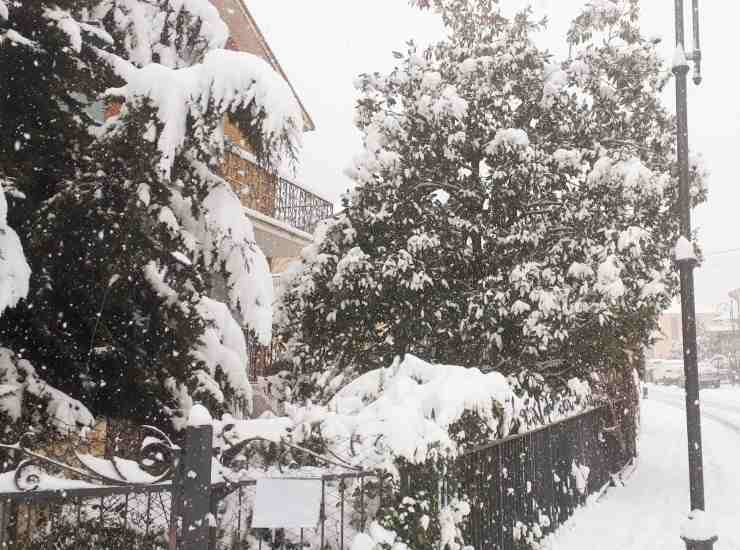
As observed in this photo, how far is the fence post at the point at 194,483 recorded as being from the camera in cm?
325

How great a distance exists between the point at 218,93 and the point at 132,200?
3.10ft

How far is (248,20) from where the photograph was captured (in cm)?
1481

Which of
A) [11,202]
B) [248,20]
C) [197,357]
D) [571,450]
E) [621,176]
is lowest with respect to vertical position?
[571,450]

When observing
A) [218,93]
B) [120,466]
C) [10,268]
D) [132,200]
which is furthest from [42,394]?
[218,93]

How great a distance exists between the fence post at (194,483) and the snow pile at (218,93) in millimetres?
1902

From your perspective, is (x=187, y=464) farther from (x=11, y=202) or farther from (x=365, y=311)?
(x=365, y=311)

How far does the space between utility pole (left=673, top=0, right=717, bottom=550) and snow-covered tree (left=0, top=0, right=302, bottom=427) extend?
3998 mm

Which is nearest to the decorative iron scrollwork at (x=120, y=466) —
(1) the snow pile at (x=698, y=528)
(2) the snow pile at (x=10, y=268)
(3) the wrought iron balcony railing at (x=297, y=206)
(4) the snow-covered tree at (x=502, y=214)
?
(2) the snow pile at (x=10, y=268)

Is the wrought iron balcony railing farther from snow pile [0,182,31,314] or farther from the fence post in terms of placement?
the fence post

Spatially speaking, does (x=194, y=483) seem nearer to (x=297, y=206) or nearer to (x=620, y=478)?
(x=620, y=478)

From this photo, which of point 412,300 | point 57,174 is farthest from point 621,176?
point 57,174

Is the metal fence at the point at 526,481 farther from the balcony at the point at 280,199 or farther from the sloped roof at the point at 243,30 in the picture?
the sloped roof at the point at 243,30

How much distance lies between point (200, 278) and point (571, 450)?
19.6 ft

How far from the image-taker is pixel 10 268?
404 centimetres
